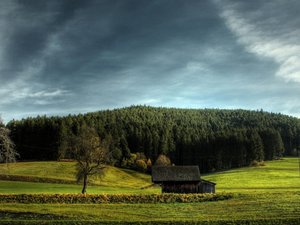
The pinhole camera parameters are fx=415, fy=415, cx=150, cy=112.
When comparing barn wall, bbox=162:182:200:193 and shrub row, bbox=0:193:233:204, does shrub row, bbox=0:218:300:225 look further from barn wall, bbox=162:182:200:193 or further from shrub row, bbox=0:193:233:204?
barn wall, bbox=162:182:200:193

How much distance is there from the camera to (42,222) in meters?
29.9

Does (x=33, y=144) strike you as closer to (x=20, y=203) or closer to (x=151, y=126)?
(x=151, y=126)

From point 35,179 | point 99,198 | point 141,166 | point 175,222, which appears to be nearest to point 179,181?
point 35,179

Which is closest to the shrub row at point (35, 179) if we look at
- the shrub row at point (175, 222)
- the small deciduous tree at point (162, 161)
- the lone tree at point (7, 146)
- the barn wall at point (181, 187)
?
the barn wall at point (181, 187)

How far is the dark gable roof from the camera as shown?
3337 inches

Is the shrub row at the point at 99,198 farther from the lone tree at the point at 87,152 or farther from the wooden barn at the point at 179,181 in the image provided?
the wooden barn at the point at 179,181

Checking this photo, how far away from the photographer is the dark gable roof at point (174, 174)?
84750mm

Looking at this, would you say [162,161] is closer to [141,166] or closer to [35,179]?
[141,166]

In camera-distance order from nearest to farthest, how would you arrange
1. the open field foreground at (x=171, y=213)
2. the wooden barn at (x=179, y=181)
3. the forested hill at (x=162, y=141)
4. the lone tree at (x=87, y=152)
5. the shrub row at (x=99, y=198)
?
the open field foreground at (x=171, y=213), the shrub row at (x=99, y=198), the lone tree at (x=87, y=152), the wooden barn at (x=179, y=181), the forested hill at (x=162, y=141)

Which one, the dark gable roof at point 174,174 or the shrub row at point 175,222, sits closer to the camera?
the shrub row at point 175,222

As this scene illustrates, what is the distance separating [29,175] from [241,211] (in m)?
77.0

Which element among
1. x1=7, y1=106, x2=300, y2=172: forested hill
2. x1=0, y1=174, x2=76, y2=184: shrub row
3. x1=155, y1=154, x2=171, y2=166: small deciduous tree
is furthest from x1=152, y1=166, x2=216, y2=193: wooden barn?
x1=7, y1=106, x2=300, y2=172: forested hill

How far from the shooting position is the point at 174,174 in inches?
3376

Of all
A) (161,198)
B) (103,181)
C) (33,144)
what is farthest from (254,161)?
(161,198)
